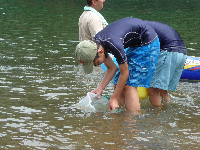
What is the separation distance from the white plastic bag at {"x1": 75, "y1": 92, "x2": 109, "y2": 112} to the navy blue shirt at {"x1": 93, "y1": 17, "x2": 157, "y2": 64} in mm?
1061

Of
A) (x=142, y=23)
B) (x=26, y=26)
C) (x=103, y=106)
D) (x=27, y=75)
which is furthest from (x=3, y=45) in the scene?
(x=142, y=23)

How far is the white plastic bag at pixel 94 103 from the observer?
621 centimetres

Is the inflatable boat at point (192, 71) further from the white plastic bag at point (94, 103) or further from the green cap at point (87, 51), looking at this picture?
the green cap at point (87, 51)

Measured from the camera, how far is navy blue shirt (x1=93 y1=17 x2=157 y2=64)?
5195 mm

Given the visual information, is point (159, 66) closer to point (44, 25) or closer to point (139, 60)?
point (139, 60)

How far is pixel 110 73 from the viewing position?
5961mm

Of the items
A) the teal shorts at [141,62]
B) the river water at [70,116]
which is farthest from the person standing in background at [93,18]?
the teal shorts at [141,62]

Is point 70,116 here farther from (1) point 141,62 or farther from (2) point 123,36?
(2) point 123,36

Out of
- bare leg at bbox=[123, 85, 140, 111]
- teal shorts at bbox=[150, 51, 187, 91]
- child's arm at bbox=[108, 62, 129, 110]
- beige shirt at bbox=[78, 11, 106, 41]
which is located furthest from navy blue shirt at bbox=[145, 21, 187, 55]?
beige shirt at bbox=[78, 11, 106, 41]

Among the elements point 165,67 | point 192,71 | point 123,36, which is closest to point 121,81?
point 123,36

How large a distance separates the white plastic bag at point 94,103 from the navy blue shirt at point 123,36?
1.06 m

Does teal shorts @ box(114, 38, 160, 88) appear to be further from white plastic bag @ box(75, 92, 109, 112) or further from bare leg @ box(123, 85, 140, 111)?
white plastic bag @ box(75, 92, 109, 112)

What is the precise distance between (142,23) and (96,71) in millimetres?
4207

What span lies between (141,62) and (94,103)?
1138mm
